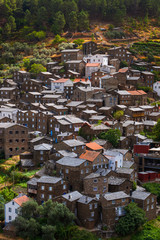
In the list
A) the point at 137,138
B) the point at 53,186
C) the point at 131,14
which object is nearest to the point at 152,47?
the point at 131,14

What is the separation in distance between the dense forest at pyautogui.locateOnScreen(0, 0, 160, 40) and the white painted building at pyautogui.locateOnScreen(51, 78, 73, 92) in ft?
114

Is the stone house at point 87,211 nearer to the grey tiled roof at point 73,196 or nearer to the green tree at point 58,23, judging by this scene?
the grey tiled roof at point 73,196

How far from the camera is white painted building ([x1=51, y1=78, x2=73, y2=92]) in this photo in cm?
8561

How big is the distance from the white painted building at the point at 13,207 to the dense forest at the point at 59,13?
73.2 meters

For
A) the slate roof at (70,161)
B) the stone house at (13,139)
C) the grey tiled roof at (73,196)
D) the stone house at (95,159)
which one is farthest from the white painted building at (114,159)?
the stone house at (13,139)

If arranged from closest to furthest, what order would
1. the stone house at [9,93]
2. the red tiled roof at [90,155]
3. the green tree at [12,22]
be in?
the red tiled roof at [90,155] < the stone house at [9,93] < the green tree at [12,22]

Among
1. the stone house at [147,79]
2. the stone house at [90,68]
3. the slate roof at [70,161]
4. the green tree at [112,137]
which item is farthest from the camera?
the stone house at [147,79]

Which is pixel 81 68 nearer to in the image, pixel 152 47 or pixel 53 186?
pixel 152 47

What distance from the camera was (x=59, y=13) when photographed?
392 feet

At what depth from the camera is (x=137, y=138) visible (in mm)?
67375

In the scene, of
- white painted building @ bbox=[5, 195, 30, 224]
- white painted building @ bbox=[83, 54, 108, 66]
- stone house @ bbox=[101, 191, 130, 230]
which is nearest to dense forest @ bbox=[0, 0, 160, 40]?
white painted building @ bbox=[83, 54, 108, 66]

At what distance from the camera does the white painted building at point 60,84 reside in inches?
3370

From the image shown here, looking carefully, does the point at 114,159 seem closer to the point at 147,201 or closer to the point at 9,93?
the point at 147,201

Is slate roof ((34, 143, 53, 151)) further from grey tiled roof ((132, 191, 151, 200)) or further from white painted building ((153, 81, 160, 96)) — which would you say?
white painted building ((153, 81, 160, 96))
